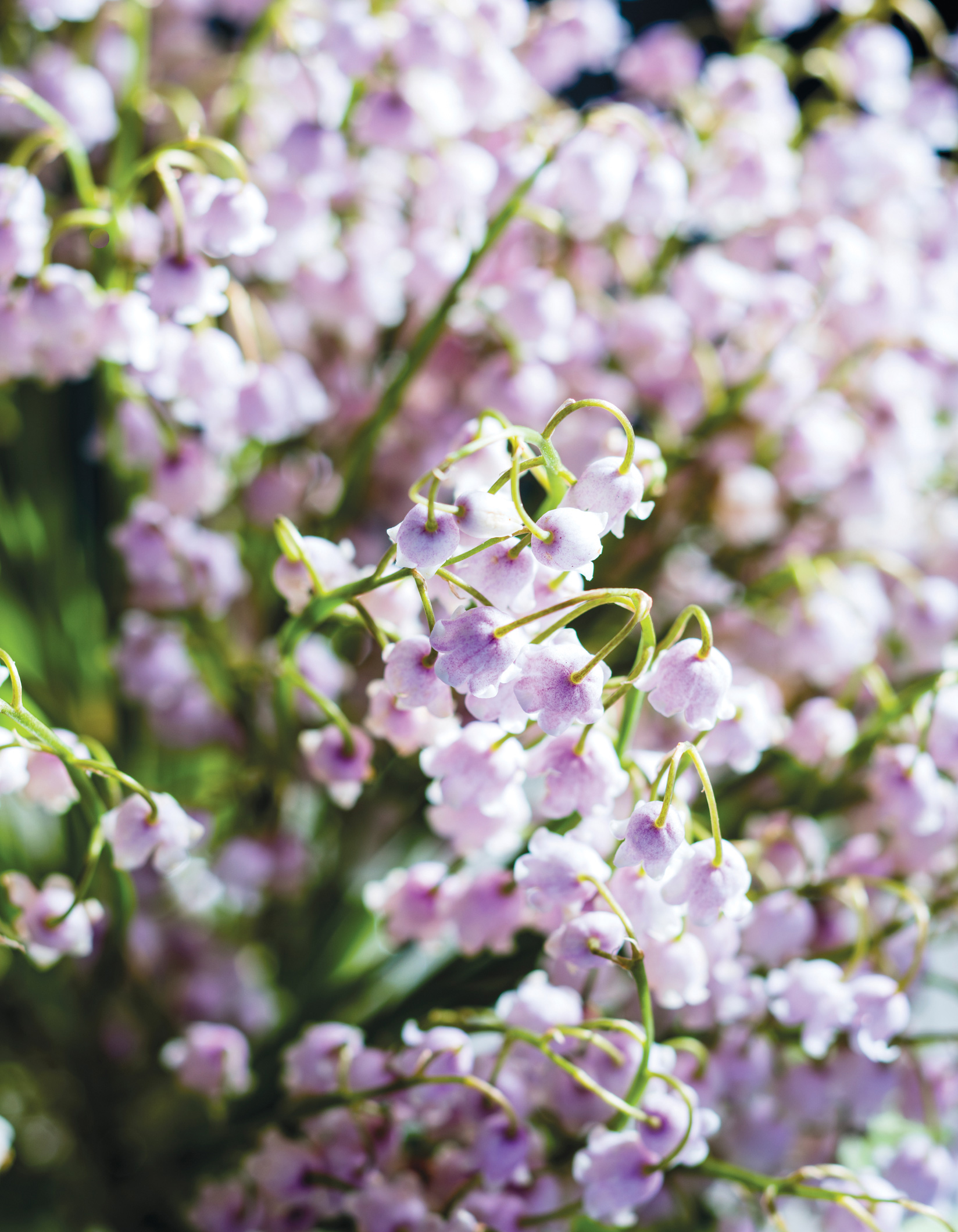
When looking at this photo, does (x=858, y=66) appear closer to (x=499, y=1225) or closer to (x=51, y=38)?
(x=51, y=38)

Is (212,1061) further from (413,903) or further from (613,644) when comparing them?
(613,644)

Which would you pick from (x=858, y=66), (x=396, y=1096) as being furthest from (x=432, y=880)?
(x=858, y=66)

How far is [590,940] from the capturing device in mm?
310

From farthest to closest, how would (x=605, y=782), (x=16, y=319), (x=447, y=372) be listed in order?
(x=447, y=372) < (x=16, y=319) < (x=605, y=782)

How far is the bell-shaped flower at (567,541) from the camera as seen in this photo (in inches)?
10.6

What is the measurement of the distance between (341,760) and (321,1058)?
11cm

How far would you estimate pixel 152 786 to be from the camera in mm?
554

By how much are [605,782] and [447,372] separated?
295 millimetres

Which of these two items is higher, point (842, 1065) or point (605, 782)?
point (605, 782)

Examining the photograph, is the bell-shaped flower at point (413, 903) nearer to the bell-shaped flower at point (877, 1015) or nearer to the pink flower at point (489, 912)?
the pink flower at point (489, 912)

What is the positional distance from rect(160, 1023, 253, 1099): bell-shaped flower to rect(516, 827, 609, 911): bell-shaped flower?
0.18 metres

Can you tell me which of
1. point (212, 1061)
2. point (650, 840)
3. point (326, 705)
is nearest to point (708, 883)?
point (650, 840)

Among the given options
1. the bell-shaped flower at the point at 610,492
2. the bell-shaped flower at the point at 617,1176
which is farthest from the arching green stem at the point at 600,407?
the bell-shaped flower at the point at 617,1176

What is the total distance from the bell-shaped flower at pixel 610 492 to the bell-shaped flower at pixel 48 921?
0.22 m
